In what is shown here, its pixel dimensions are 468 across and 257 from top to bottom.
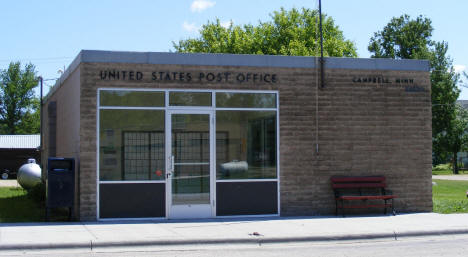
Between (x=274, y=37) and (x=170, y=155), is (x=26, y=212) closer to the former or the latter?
(x=170, y=155)

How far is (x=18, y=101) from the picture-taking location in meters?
68.8

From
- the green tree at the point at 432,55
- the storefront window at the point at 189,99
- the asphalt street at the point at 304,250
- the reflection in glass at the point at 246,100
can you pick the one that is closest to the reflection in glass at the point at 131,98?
the storefront window at the point at 189,99

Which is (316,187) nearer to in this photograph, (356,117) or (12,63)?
(356,117)

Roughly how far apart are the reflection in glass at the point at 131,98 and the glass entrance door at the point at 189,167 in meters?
0.44

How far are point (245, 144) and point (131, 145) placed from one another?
268 centimetres

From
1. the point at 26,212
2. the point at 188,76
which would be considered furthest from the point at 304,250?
the point at 26,212

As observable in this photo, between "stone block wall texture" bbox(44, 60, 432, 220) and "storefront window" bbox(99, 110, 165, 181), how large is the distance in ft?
2.69

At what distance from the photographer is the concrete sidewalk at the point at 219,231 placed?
31.6 feet

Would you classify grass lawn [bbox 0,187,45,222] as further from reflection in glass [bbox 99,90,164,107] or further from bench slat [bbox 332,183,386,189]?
bench slat [bbox 332,183,386,189]

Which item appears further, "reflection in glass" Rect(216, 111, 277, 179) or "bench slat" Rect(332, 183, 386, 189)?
"bench slat" Rect(332, 183, 386, 189)

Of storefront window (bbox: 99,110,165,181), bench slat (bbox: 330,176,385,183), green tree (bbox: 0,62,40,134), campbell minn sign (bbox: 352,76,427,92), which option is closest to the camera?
storefront window (bbox: 99,110,165,181)

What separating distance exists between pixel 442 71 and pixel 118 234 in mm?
47610

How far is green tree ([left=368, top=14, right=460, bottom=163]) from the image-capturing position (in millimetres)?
51938

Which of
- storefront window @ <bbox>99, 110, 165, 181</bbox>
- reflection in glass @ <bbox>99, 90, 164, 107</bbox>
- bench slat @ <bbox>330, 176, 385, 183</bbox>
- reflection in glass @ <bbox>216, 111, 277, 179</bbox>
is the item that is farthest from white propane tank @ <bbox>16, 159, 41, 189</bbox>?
bench slat @ <bbox>330, 176, 385, 183</bbox>
